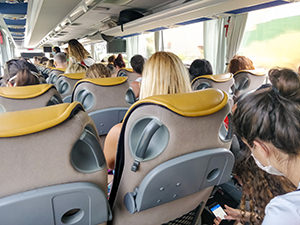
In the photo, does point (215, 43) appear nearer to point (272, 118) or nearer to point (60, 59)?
point (60, 59)

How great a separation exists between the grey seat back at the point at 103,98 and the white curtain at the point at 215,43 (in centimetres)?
449

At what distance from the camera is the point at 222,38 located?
6059mm

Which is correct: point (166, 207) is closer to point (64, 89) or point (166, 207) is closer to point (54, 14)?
point (64, 89)

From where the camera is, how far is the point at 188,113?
0.92m

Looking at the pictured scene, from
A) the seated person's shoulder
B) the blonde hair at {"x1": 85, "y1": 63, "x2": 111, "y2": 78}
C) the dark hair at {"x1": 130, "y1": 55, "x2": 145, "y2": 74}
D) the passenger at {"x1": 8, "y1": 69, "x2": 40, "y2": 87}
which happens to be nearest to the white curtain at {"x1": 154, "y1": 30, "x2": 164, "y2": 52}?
the dark hair at {"x1": 130, "y1": 55, "x2": 145, "y2": 74}

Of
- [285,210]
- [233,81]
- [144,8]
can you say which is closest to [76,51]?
[233,81]

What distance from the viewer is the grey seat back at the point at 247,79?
11.8 ft

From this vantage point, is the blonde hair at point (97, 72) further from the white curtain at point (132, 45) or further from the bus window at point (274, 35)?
the white curtain at point (132, 45)

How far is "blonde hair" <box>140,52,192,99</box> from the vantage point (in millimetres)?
1568

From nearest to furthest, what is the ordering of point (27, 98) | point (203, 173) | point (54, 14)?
point (203, 173) < point (27, 98) < point (54, 14)

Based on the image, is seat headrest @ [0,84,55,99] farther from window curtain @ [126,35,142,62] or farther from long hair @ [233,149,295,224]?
window curtain @ [126,35,142,62]

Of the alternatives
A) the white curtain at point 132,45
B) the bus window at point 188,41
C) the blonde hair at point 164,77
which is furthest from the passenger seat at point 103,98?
the white curtain at point 132,45

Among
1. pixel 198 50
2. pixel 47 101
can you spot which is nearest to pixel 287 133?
pixel 47 101

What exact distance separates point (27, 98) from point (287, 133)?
1.82m
